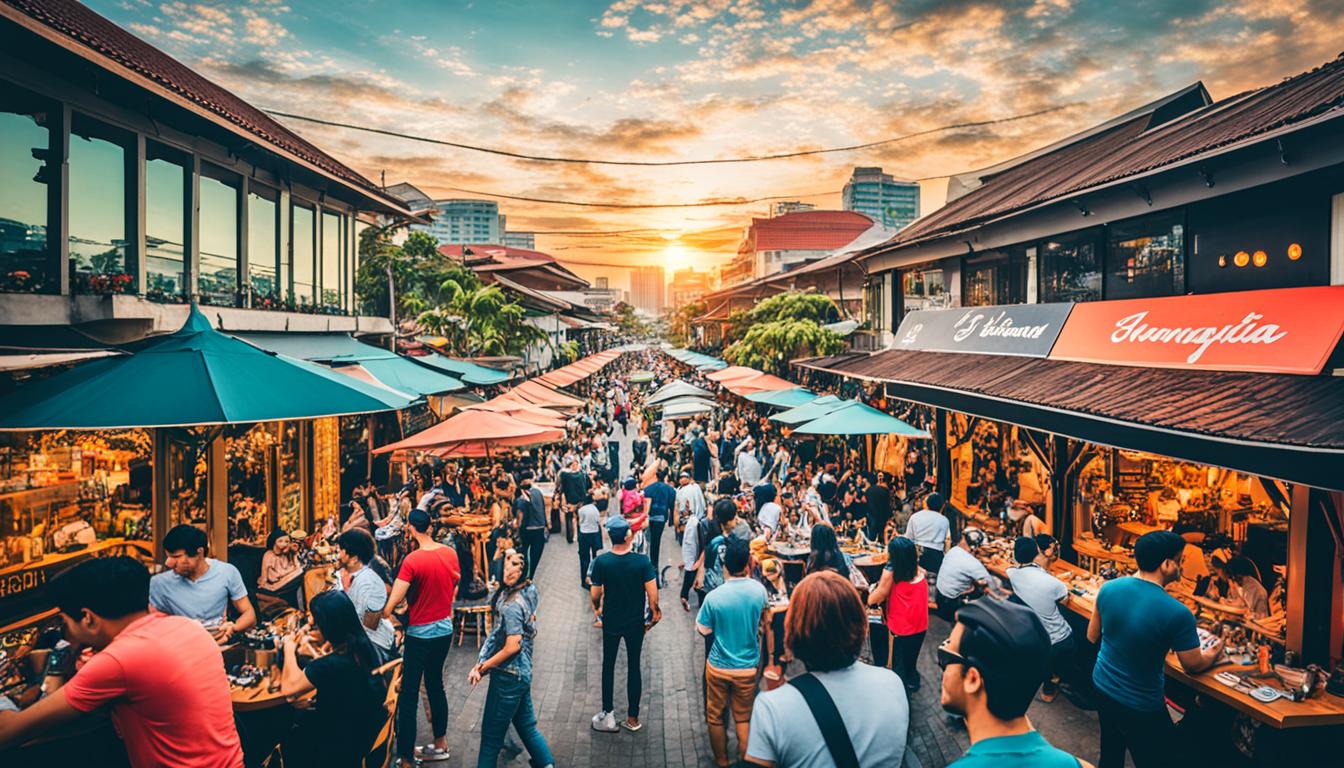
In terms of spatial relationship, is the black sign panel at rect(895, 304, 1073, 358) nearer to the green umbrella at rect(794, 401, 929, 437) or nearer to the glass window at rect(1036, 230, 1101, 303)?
the glass window at rect(1036, 230, 1101, 303)

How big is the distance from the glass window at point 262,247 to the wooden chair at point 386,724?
10411 mm

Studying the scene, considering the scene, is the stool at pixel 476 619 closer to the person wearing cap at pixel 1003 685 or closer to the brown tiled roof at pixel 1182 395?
the person wearing cap at pixel 1003 685

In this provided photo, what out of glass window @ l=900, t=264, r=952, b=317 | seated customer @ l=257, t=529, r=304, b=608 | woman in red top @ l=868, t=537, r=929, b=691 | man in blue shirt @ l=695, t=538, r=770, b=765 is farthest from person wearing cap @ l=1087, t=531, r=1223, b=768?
glass window @ l=900, t=264, r=952, b=317

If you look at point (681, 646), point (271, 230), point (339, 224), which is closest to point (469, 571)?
point (681, 646)

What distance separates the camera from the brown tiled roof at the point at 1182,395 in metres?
5.28

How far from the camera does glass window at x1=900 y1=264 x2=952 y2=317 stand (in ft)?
53.2

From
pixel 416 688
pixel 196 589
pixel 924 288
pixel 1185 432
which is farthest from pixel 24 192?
pixel 924 288

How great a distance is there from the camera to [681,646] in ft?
27.5

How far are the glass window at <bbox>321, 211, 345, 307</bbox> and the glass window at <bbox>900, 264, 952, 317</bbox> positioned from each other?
13.7m

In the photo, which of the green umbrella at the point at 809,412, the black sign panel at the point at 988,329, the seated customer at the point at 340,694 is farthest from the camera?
the green umbrella at the point at 809,412

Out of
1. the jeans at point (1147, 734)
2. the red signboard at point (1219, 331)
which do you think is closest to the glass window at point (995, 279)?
the red signboard at point (1219, 331)

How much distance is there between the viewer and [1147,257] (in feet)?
32.1

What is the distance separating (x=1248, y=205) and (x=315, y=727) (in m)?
10.4

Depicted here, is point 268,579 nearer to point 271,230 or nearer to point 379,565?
point 379,565
